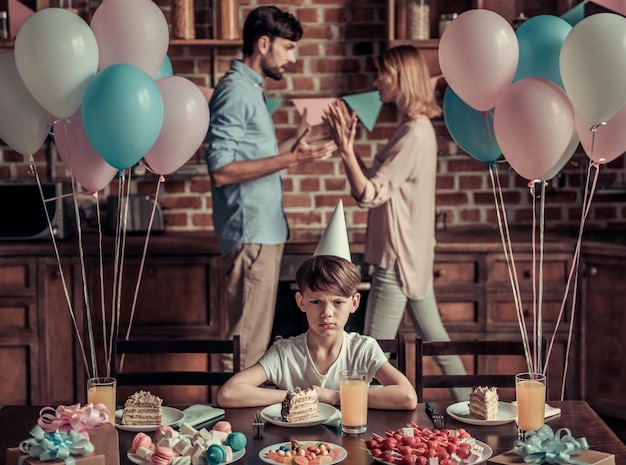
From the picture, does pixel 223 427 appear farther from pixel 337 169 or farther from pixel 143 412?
pixel 337 169

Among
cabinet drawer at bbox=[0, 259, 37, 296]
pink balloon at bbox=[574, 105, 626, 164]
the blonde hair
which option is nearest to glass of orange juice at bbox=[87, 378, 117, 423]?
pink balloon at bbox=[574, 105, 626, 164]

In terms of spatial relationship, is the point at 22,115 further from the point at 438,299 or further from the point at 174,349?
the point at 438,299

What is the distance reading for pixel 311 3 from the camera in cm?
407

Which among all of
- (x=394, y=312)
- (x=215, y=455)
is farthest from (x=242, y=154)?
(x=215, y=455)

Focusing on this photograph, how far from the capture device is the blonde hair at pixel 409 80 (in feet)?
10.6

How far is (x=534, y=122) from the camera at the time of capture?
2.15m

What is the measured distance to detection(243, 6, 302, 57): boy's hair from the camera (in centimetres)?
329

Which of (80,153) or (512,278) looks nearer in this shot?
(80,153)

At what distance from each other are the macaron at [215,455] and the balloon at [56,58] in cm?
90

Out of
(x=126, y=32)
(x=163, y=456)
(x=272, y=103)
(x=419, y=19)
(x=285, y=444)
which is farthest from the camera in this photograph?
(x=272, y=103)

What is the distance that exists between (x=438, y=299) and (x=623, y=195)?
1050 mm

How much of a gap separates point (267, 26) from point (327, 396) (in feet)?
5.13

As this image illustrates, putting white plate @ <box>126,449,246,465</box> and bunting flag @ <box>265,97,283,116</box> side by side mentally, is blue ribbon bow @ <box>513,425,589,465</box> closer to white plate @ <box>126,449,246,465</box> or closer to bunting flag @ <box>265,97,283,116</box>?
white plate @ <box>126,449,246,465</box>

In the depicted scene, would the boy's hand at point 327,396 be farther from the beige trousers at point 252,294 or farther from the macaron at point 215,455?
the beige trousers at point 252,294
